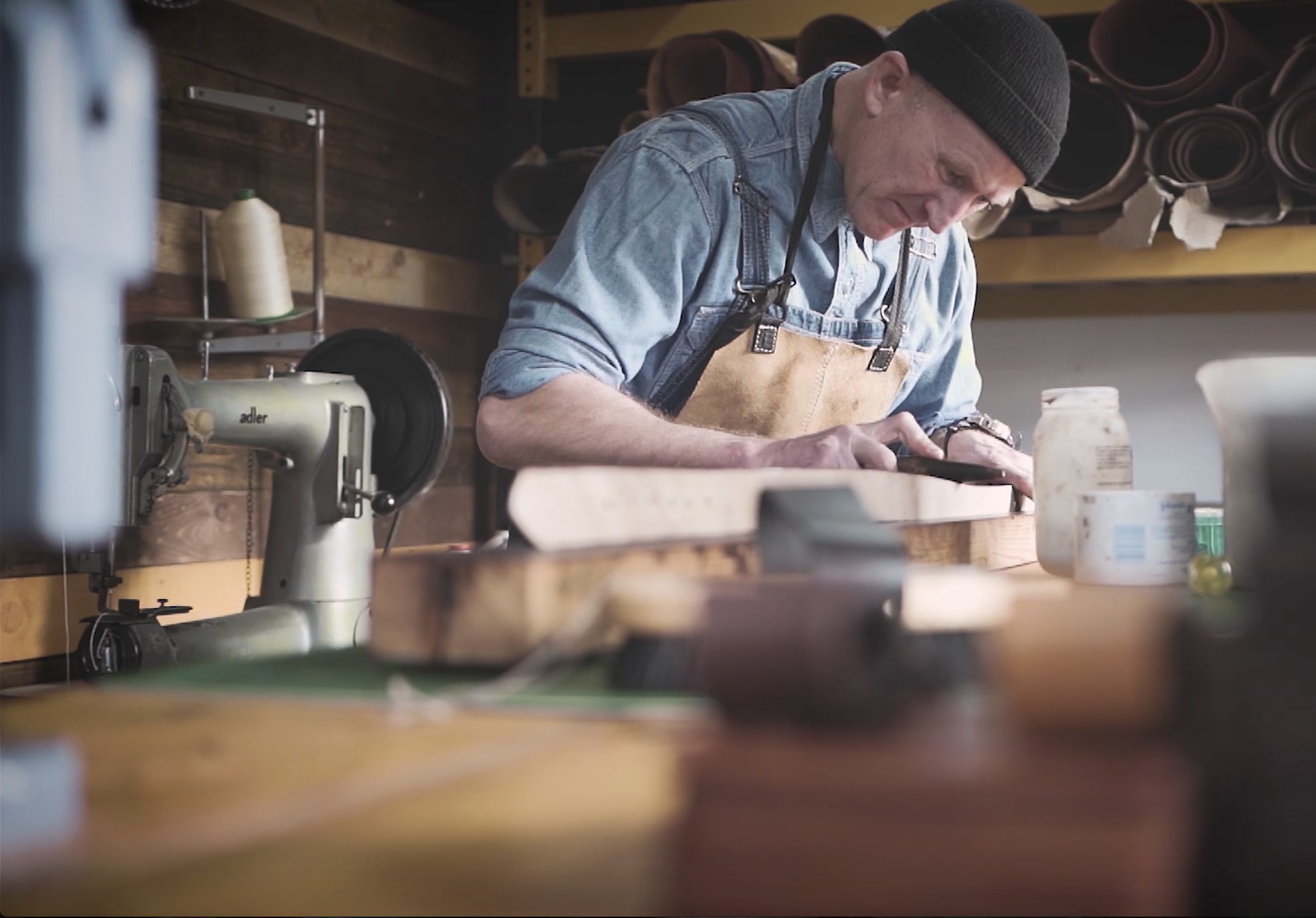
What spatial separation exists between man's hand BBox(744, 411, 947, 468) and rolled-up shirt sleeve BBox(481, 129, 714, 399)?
30cm

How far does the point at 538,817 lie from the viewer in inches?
19.3

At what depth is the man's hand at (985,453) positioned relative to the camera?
2.12 meters

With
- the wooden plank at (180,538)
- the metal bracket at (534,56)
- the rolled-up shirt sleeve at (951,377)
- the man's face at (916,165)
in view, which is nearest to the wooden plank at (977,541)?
the man's face at (916,165)

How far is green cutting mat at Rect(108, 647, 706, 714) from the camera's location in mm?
682

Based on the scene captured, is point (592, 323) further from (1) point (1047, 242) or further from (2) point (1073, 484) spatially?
(1) point (1047, 242)

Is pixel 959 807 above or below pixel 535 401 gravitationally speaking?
below

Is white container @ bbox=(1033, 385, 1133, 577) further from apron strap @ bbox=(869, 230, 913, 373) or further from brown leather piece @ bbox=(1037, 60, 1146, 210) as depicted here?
brown leather piece @ bbox=(1037, 60, 1146, 210)

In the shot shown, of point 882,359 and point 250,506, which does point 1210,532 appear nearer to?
point 882,359

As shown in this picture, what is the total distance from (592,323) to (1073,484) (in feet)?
2.75

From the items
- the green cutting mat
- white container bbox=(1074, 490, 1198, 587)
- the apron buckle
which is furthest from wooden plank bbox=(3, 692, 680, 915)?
the apron buckle

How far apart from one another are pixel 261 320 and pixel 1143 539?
2290mm

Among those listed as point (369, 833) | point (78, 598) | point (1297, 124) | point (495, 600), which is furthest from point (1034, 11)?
point (369, 833)

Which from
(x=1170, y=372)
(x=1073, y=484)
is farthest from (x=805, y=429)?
(x=1170, y=372)

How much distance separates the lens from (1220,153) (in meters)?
2.93
